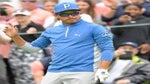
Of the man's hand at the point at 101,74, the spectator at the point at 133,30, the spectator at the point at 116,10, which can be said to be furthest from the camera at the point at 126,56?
the man's hand at the point at 101,74

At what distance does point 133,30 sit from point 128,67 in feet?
3.71

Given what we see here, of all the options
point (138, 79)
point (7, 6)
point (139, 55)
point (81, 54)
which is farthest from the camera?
point (7, 6)

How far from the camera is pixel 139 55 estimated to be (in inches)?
354

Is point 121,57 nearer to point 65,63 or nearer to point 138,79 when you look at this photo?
point 138,79

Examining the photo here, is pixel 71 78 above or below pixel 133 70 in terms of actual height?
above

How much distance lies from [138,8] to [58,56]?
9.23ft

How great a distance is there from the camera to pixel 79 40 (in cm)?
673

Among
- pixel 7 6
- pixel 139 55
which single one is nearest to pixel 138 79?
pixel 139 55

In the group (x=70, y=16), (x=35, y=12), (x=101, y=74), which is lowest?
(x=35, y=12)

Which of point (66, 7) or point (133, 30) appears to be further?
point (133, 30)

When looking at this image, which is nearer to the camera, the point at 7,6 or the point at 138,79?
the point at 138,79

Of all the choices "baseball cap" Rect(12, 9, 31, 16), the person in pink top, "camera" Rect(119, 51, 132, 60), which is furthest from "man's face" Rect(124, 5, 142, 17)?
"baseball cap" Rect(12, 9, 31, 16)

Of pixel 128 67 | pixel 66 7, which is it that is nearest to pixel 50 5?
pixel 128 67

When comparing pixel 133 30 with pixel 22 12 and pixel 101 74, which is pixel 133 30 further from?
pixel 101 74
